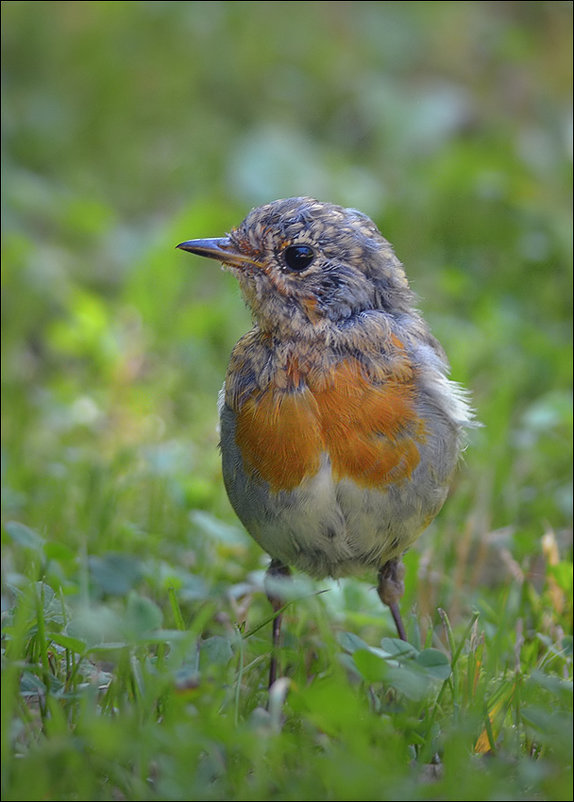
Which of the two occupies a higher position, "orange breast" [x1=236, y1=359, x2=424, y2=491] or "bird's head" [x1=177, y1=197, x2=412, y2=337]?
"bird's head" [x1=177, y1=197, x2=412, y2=337]

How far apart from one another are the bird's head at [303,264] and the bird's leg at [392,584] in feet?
2.39

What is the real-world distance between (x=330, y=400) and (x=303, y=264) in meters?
0.41

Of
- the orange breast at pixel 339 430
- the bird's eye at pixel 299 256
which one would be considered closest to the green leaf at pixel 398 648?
the orange breast at pixel 339 430

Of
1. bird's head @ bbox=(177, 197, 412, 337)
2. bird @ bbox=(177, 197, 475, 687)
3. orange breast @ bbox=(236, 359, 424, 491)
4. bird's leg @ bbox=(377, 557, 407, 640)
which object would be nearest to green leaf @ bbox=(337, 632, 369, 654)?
bird @ bbox=(177, 197, 475, 687)

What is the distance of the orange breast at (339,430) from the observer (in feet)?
8.81

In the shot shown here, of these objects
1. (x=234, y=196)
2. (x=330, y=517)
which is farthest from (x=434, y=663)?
(x=234, y=196)

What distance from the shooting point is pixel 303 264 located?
114 inches

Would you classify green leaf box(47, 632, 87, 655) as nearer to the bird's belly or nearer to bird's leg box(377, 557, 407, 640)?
the bird's belly

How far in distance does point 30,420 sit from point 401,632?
2015 mm

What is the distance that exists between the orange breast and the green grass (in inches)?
13.3

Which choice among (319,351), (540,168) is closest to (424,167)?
(540,168)

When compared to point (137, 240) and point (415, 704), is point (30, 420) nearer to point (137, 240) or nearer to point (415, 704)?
point (137, 240)

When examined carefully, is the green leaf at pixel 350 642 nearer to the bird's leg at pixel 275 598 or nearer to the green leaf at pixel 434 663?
the green leaf at pixel 434 663

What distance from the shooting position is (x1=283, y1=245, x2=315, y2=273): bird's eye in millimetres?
2883
